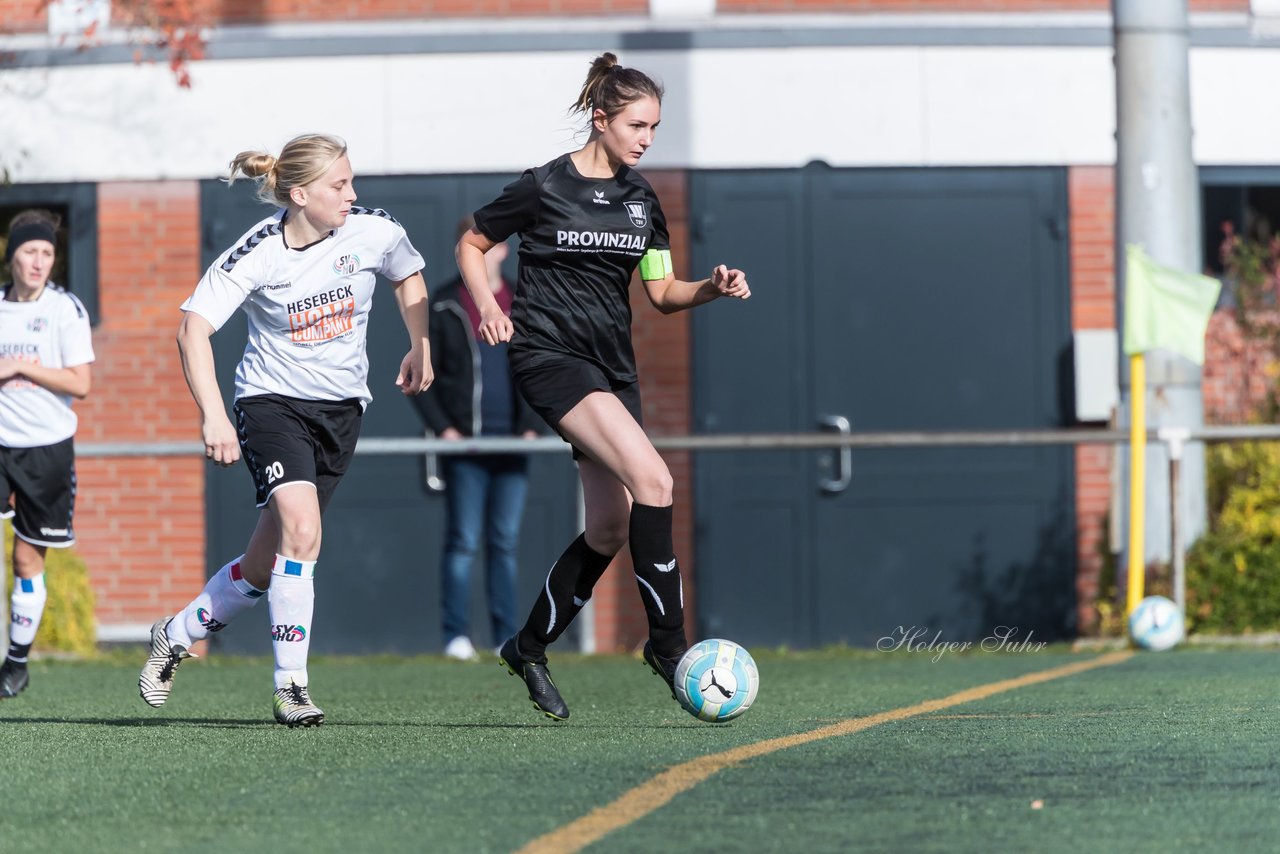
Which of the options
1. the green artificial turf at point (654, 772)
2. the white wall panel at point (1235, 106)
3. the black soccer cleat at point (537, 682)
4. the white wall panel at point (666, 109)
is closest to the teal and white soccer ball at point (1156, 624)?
the green artificial turf at point (654, 772)

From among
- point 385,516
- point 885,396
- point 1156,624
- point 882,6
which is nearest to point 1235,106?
point 882,6

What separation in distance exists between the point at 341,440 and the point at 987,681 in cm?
320

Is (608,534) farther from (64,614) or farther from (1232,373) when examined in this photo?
(1232,373)

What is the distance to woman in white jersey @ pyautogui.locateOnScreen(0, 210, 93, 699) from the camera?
7.88 m

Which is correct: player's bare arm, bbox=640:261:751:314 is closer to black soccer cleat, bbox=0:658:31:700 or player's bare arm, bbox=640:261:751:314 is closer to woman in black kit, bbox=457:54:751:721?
woman in black kit, bbox=457:54:751:721

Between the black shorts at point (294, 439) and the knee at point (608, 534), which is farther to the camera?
the knee at point (608, 534)

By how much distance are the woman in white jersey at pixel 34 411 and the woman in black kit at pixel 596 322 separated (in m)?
2.56

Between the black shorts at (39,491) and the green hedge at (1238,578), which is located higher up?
the black shorts at (39,491)

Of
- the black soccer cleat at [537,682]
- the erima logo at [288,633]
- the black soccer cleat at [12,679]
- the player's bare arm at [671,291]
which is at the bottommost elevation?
the black soccer cleat at [12,679]

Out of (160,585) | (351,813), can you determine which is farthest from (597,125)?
(160,585)

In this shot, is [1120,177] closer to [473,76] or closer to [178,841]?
[473,76]

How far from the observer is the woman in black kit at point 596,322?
5809 millimetres

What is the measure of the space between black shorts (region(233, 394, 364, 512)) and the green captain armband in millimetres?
1053

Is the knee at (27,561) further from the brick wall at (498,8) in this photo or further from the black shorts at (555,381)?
the brick wall at (498,8)
